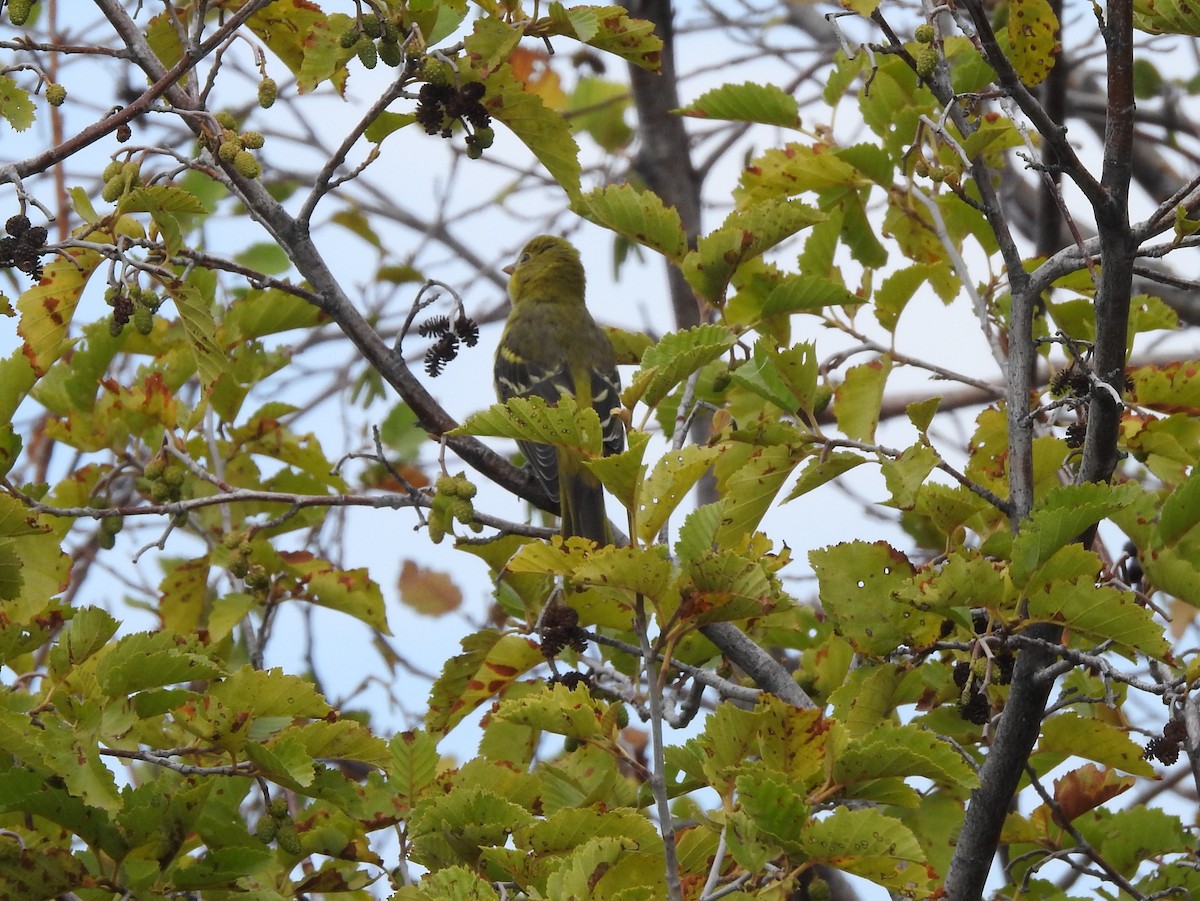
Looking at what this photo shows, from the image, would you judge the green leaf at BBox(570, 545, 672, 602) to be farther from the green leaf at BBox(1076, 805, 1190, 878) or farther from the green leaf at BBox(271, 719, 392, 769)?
the green leaf at BBox(1076, 805, 1190, 878)

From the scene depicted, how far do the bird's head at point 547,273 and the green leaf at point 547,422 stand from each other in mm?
4726

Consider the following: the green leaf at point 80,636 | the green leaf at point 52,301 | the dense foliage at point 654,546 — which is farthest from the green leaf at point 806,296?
the green leaf at point 80,636

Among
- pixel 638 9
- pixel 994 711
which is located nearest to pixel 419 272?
pixel 638 9

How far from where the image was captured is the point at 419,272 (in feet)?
20.0

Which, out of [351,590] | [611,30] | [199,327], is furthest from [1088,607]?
[351,590]

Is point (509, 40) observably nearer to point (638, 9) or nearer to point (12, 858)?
point (12, 858)

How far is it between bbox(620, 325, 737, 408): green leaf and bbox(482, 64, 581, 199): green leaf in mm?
766

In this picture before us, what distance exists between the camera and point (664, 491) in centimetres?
250

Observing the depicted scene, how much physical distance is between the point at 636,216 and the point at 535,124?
1.87 feet

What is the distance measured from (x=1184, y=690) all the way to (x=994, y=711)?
688 mm

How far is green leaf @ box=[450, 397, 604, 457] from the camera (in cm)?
249

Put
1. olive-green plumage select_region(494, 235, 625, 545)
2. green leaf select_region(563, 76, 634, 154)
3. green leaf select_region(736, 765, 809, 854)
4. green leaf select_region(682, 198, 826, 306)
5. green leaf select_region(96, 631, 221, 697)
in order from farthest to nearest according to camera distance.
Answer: green leaf select_region(563, 76, 634, 154) → olive-green plumage select_region(494, 235, 625, 545) → green leaf select_region(682, 198, 826, 306) → green leaf select_region(96, 631, 221, 697) → green leaf select_region(736, 765, 809, 854)

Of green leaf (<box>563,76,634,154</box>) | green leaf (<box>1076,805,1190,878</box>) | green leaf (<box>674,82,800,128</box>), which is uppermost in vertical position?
green leaf (<box>563,76,634,154</box>)

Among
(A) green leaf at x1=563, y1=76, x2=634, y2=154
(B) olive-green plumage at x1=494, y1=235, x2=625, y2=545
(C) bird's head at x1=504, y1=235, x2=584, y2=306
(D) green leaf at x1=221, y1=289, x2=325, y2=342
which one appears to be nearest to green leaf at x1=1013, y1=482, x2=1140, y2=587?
(D) green leaf at x1=221, y1=289, x2=325, y2=342
